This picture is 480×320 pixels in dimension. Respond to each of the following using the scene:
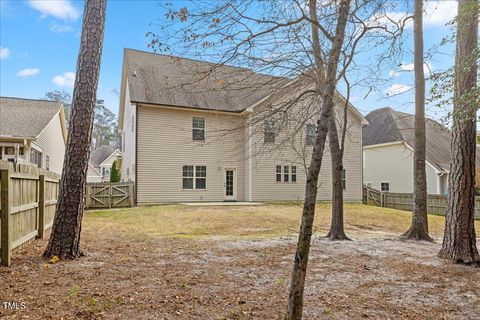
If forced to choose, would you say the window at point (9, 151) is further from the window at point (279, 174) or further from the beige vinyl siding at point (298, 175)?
the window at point (279, 174)

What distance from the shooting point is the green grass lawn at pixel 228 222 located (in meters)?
9.47

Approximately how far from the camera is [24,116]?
18.5 meters

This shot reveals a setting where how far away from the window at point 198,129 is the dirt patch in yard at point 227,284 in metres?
11.7

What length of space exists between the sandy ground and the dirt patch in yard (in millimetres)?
11

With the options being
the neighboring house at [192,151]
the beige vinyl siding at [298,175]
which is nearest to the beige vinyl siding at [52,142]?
the neighboring house at [192,151]

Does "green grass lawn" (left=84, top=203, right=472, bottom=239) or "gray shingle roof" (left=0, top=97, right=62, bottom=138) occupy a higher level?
"gray shingle roof" (left=0, top=97, right=62, bottom=138)

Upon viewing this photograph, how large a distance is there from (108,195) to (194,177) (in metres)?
4.26

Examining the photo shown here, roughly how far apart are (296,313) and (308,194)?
3.06 feet

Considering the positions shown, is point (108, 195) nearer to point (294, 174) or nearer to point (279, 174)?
point (279, 174)

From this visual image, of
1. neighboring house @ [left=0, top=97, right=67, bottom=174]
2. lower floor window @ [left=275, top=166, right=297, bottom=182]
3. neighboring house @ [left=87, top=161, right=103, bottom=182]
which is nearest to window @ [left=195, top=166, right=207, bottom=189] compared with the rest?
lower floor window @ [left=275, top=166, right=297, bottom=182]

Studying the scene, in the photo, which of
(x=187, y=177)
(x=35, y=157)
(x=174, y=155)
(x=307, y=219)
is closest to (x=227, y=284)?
(x=307, y=219)

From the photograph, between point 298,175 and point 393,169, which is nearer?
point 298,175

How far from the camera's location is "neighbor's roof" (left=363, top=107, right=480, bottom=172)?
69.3 feet

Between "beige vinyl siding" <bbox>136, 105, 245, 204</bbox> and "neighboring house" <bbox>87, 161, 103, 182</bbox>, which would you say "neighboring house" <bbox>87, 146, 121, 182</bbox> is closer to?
"neighboring house" <bbox>87, 161, 103, 182</bbox>
